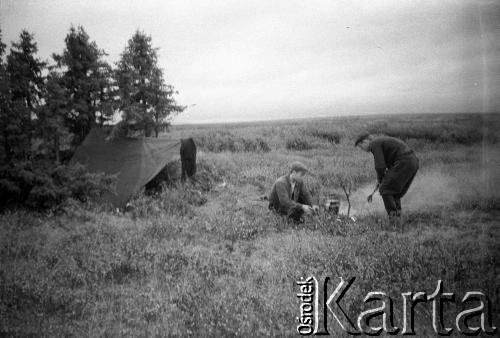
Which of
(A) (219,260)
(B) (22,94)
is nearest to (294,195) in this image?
(A) (219,260)

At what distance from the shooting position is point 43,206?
22.2 feet

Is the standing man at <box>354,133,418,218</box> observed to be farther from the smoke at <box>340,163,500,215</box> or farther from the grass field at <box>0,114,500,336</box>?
the smoke at <box>340,163,500,215</box>

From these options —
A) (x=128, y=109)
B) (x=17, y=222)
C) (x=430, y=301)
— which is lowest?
(x=430, y=301)

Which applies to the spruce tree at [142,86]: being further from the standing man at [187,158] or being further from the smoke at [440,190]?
the smoke at [440,190]

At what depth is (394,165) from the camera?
6.75 metres

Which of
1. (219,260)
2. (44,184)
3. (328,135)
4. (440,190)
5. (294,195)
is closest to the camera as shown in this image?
(219,260)

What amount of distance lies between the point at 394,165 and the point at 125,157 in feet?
22.4

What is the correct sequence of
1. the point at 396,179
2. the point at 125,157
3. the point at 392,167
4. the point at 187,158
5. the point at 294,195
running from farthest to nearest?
the point at 187,158 → the point at 125,157 → the point at 294,195 → the point at 392,167 → the point at 396,179

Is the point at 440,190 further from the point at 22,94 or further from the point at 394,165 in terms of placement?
the point at 22,94

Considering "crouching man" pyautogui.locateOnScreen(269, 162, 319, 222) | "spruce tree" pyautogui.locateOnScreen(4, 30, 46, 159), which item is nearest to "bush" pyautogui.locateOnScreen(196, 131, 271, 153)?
"crouching man" pyautogui.locateOnScreen(269, 162, 319, 222)

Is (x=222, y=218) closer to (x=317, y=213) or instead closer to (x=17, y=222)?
(x=317, y=213)

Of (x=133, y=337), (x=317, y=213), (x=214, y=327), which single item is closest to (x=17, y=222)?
(x=133, y=337)

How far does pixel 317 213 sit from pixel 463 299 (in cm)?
337

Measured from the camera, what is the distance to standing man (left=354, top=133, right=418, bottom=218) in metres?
6.64
